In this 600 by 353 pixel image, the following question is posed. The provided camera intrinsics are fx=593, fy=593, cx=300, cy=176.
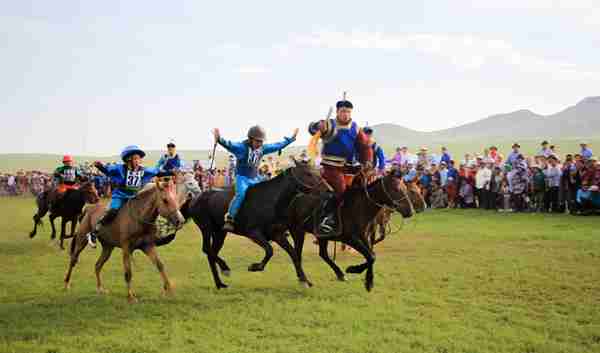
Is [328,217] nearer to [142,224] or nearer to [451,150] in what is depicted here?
[142,224]

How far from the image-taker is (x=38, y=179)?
178 feet

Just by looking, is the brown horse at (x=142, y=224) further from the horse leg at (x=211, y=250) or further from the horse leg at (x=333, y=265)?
the horse leg at (x=333, y=265)

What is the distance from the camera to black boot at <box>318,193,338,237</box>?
10516mm

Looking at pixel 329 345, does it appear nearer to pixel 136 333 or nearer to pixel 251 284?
pixel 136 333

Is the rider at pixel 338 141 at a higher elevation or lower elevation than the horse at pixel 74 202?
higher

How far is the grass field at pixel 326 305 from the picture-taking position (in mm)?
7008

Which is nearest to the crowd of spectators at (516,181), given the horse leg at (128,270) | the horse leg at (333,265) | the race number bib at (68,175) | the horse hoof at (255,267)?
the horse leg at (333,265)

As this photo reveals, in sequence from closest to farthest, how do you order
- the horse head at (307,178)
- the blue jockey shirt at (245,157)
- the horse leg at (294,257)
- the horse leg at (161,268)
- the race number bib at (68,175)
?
the horse leg at (161,268) < the horse head at (307,178) < the horse leg at (294,257) < the blue jockey shirt at (245,157) < the race number bib at (68,175)

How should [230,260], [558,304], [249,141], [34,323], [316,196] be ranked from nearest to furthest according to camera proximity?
[34,323], [558,304], [316,196], [249,141], [230,260]

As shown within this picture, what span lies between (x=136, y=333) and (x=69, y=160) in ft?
36.5

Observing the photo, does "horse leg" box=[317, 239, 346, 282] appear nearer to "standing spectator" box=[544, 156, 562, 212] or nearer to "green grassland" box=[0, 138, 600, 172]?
"standing spectator" box=[544, 156, 562, 212]

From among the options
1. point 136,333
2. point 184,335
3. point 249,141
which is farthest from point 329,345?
point 249,141

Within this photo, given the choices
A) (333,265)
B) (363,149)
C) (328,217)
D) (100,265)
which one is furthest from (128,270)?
(363,149)

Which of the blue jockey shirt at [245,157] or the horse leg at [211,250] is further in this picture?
the blue jockey shirt at [245,157]
